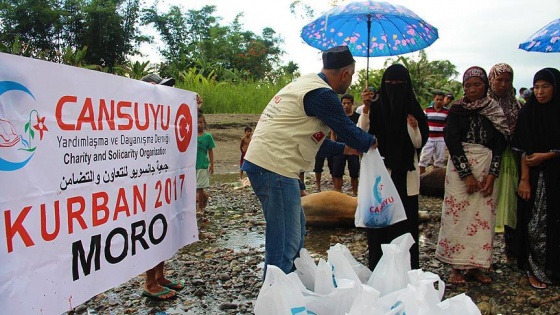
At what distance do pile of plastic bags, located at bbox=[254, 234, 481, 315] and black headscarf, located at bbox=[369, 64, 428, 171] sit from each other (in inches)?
42.6

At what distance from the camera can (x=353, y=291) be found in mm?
2332

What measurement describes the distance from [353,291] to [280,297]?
1.14 feet

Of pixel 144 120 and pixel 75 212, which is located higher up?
pixel 144 120

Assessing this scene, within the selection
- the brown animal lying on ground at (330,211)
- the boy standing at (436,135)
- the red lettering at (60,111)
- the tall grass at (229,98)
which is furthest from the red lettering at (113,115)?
the tall grass at (229,98)

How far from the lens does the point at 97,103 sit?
8.93 feet

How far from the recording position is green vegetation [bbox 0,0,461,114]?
65.0ft

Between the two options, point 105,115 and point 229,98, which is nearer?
point 105,115

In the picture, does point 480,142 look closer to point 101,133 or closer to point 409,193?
point 409,193

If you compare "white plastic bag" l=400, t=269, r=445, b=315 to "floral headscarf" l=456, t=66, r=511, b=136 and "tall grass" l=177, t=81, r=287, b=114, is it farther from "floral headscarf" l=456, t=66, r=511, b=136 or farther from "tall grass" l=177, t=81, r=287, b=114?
"tall grass" l=177, t=81, r=287, b=114

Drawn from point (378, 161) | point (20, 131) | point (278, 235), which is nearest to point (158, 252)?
point (278, 235)

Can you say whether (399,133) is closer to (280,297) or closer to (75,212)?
(280,297)

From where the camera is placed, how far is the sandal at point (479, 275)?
406 centimetres

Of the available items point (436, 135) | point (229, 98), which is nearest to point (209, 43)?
point (229, 98)

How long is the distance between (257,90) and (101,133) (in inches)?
669
